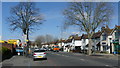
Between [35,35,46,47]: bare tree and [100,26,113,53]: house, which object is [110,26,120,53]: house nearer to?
[100,26,113,53]: house

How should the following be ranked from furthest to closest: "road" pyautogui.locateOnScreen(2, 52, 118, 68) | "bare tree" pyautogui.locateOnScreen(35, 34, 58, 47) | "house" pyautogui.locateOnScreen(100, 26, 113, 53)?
"bare tree" pyautogui.locateOnScreen(35, 34, 58, 47), "house" pyautogui.locateOnScreen(100, 26, 113, 53), "road" pyautogui.locateOnScreen(2, 52, 118, 68)

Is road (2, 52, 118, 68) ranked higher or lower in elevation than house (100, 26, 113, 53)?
lower

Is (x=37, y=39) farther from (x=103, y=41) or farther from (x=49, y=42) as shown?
(x=103, y=41)

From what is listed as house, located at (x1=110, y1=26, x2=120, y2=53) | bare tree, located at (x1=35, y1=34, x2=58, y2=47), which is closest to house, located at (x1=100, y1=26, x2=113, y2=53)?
house, located at (x1=110, y1=26, x2=120, y2=53)

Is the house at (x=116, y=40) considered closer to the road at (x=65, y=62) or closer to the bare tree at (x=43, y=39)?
the road at (x=65, y=62)

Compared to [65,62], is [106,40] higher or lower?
higher

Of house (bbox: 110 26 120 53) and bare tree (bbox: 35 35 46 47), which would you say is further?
bare tree (bbox: 35 35 46 47)

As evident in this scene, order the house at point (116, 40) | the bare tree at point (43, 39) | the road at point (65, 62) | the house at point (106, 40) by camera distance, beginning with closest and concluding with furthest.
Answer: the road at point (65, 62) → the house at point (116, 40) → the house at point (106, 40) → the bare tree at point (43, 39)

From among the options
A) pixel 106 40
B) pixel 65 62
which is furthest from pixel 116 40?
pixel 65 62

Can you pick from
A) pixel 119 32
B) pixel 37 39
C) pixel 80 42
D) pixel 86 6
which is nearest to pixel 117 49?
pixel 119 32

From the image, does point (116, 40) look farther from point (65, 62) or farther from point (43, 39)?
point (43, 39)

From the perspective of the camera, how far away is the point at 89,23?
148 ft

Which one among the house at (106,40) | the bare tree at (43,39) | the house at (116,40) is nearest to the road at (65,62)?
the house at (116,40)

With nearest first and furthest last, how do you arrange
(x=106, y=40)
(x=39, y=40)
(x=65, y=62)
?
1. (x=65, y=62)
2. (x=106, y=40)
3. (x=39, y=40)
